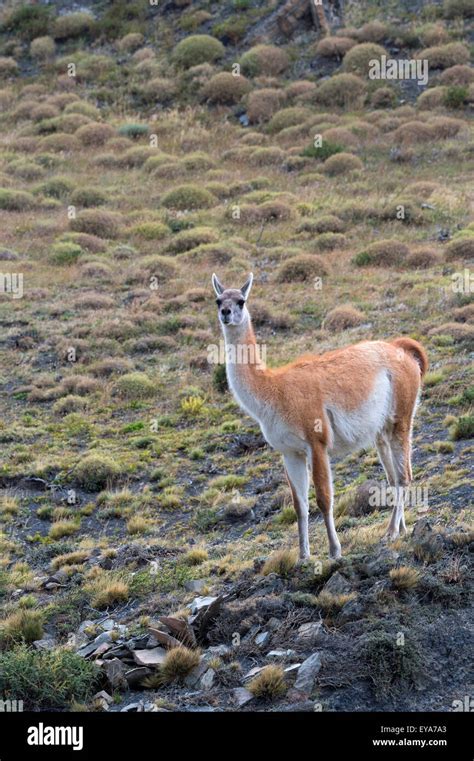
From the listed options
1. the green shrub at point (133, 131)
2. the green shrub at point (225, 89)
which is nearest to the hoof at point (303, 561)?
the green shrub at point (133, 131)

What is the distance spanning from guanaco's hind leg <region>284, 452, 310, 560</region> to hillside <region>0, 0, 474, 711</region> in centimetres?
28

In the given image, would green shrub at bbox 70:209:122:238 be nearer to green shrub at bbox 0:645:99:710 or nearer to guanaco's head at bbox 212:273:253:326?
guanaco's head at bbox 212:273:253:326

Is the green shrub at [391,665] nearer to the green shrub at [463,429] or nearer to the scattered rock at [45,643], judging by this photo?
the scattered rock at [45,643]

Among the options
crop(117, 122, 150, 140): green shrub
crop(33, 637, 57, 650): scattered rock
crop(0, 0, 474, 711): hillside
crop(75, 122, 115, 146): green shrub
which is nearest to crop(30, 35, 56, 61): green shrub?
crop(0, 0, 474, 711): hillside

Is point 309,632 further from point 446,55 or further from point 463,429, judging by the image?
point 446,55

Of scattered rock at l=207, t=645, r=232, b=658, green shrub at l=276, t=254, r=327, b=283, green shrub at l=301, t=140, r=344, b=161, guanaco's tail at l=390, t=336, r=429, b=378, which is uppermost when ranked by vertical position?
green shrub at l=301, t=140, r=344, b=161

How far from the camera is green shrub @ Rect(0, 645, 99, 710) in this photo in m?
7.68

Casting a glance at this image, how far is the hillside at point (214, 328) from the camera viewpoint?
782 cm

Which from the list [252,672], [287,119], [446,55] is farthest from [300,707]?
[446,55]

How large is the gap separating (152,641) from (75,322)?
13345 millimetres

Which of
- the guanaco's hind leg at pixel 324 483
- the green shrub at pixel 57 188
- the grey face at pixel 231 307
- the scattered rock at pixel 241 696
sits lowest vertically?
the scattered rock at pixel 241 696

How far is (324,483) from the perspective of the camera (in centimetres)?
848
